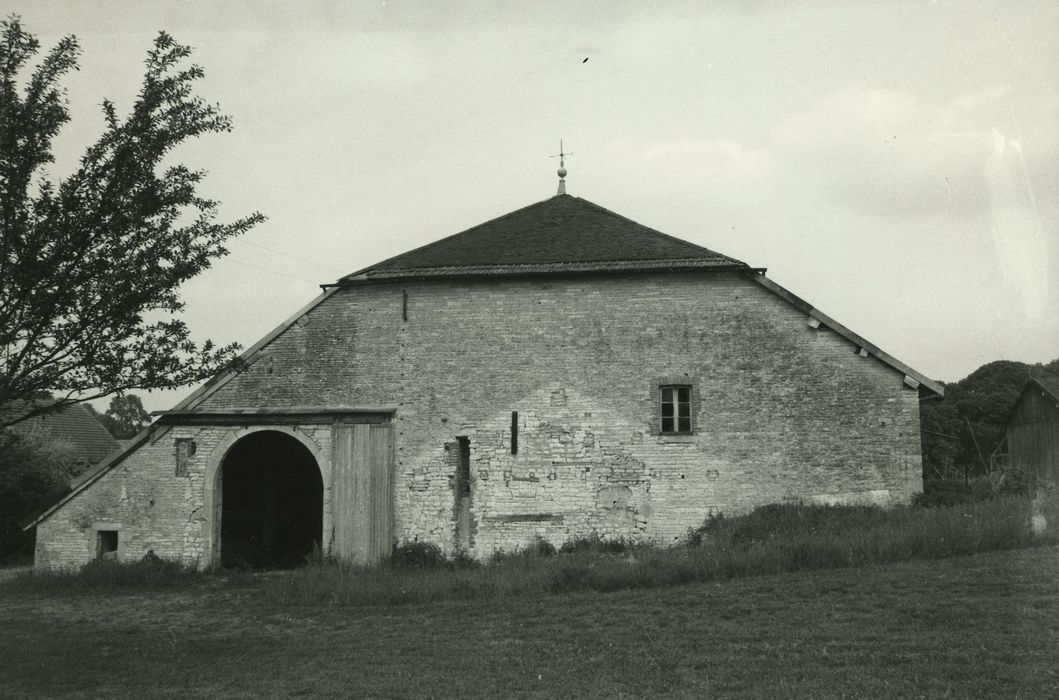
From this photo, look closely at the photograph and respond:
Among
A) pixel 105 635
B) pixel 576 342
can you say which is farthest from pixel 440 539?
pixel 105 635

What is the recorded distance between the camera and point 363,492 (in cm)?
1656

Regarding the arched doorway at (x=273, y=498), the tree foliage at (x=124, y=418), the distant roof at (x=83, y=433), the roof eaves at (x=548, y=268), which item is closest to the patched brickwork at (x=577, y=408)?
the roof eaves at (x=548, y=268)

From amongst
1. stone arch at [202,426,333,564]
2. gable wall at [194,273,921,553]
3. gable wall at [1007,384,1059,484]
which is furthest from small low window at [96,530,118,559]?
gable wall at [1007,384,1059,484]

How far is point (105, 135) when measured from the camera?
923cm

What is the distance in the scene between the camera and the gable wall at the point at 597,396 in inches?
639

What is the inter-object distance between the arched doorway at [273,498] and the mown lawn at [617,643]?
6.31 m

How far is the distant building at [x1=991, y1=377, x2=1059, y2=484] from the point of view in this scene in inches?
1209

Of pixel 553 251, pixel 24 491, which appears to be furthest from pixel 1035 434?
pixel 24 491

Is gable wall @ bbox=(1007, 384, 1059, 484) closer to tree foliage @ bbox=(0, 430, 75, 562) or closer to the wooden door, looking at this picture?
the wooden door

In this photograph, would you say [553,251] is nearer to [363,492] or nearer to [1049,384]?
[363,492]

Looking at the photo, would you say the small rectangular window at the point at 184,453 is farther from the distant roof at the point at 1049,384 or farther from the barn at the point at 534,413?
the distant roof at the point at 1049,384

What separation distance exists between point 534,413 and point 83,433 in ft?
81.1

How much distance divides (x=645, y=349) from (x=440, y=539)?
17.8 ft

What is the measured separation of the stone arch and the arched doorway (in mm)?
2199
